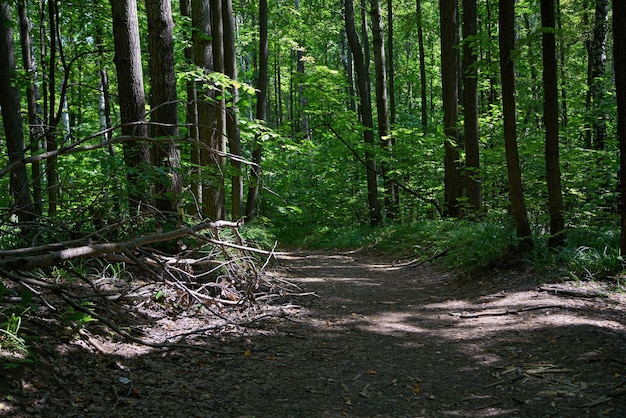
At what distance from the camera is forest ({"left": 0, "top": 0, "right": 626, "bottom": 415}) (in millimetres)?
4816

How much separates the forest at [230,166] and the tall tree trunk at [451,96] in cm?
6

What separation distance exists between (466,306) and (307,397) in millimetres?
3284

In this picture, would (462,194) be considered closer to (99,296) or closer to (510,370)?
(510,370)

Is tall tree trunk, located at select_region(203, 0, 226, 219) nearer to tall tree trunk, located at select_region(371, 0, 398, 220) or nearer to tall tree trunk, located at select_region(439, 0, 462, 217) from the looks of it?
tall tree trunk, located at select_region(439, 0, 462, 217)

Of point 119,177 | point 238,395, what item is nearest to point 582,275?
point 238,395

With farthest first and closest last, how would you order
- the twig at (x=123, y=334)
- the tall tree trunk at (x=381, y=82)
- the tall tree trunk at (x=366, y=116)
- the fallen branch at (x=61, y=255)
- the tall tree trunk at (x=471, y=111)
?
the tall tree trunk at (x=366, y=116) < the tall tree trunk at (x=381, y=82) < the tall tree trunk at (x=471, y=111) < the twig at (x=123, y=334) < the fallen branch at (x=61, y=255)

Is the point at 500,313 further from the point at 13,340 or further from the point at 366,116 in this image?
the point at 366,116

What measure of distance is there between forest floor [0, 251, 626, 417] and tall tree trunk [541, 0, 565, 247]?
3.77 ft

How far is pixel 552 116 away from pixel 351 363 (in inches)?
182

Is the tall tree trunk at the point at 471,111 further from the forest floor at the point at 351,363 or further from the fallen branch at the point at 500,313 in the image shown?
the fallen branch at the point at 500,313

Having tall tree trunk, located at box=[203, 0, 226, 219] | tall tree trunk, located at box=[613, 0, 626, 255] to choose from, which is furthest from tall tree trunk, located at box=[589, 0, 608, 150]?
tall tree trunk, located at box=[203, 0, 226, 219]

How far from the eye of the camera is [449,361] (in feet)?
13.4

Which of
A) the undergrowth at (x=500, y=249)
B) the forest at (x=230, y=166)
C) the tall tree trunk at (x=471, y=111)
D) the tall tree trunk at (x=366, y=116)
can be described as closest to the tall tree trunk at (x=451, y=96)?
the forest at (x=230, y=166)

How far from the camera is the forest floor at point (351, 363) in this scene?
9.71ft
